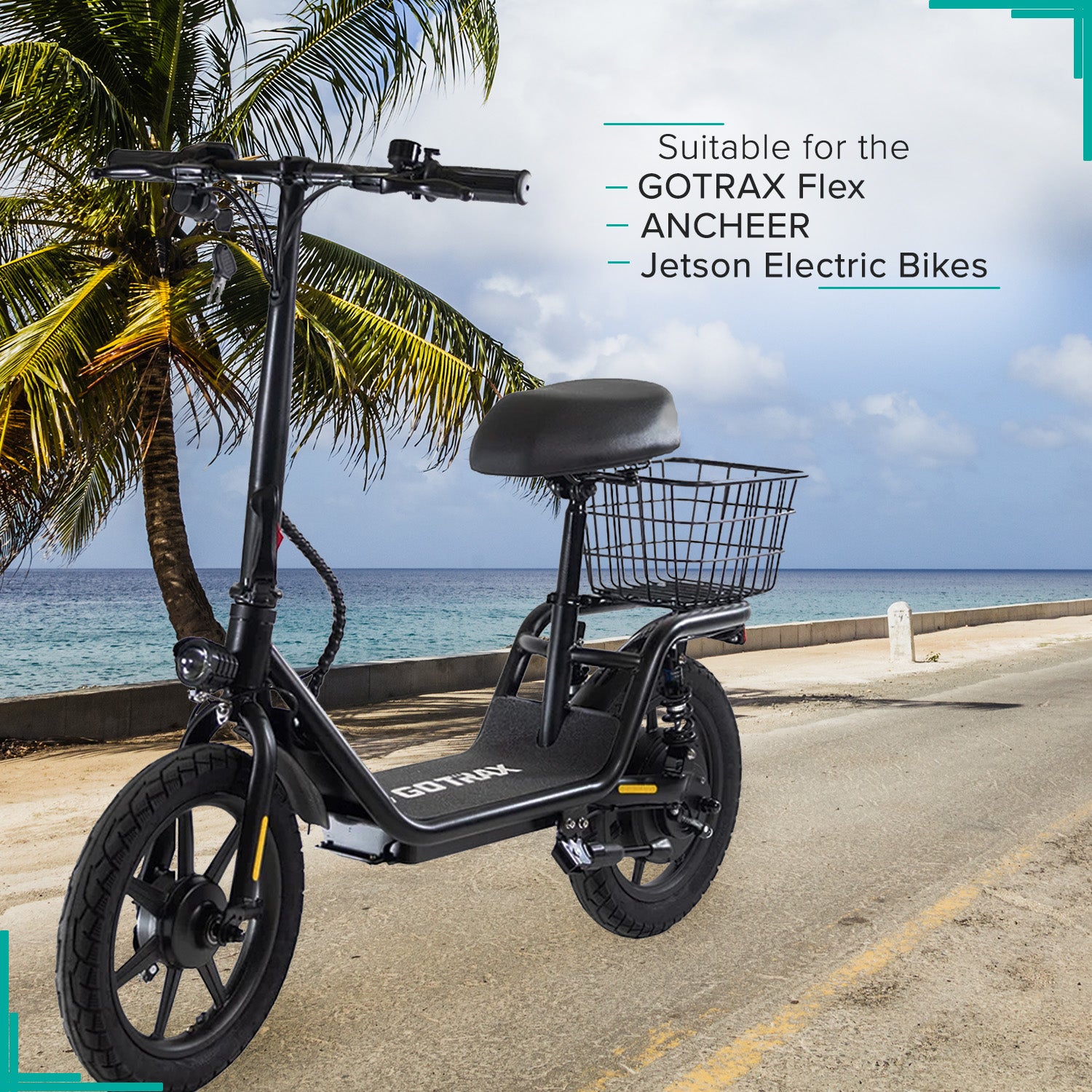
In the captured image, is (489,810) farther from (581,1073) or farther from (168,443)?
(168,443)

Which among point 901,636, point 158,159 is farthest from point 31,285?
point 901,636

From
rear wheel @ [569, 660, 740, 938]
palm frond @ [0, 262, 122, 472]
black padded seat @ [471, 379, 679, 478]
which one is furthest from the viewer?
palm frond @ [0, 262, 122, 472]

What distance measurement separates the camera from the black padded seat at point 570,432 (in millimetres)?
3424

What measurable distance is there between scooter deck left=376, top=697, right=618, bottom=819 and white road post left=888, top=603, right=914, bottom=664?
37.0 feet

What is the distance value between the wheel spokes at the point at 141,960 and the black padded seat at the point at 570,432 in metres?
1.62

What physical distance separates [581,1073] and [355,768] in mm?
975

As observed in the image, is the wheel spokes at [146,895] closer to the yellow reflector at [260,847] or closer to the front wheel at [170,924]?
the front wheel at [170,924]

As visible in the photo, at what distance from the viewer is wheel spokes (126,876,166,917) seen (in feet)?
8.41

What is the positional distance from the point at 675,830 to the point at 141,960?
1862 millimetres

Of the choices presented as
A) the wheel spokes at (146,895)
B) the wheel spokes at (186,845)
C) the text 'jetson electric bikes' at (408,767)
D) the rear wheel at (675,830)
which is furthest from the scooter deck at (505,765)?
the wheel spokes at (146,895)

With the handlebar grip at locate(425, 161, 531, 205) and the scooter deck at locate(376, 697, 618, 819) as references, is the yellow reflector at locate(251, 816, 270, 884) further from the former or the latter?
the handlebar grip at locate(425, 161, 531, 205)

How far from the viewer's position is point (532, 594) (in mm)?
109500

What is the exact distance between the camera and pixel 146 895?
2598mm

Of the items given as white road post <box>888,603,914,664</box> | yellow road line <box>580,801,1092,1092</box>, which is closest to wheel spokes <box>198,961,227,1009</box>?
→ yellow road line <box>580,801,1092,1092</box>
